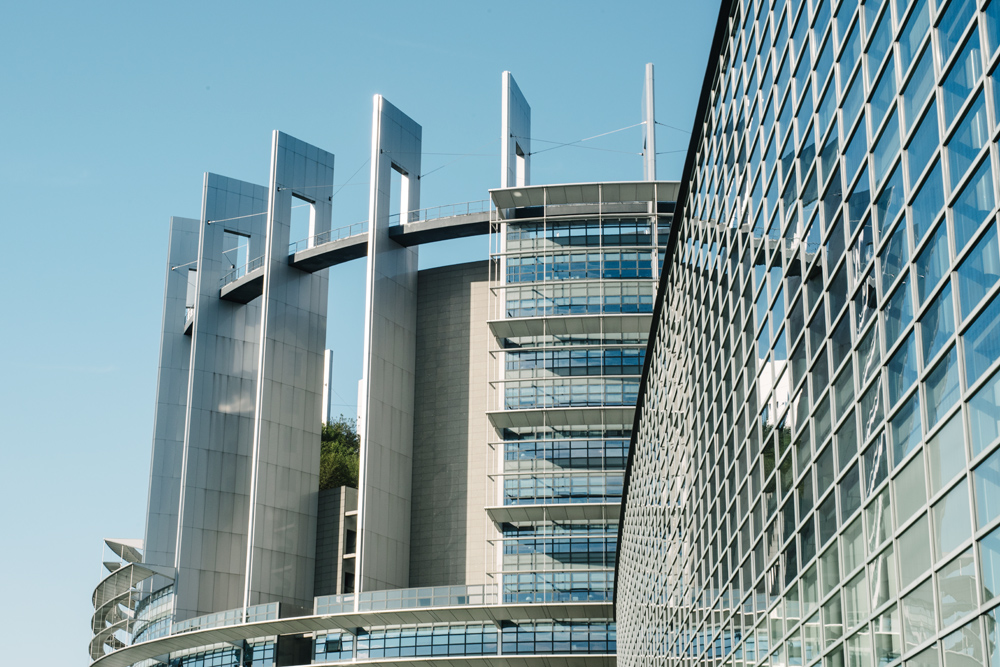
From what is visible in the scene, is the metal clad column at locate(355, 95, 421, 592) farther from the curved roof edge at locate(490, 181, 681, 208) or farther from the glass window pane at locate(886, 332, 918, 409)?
the glass window pane at locate(886, 332, 918, 409)

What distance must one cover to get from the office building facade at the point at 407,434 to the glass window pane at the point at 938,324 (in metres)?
49.4

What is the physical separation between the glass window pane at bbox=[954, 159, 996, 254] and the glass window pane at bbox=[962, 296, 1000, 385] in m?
0.70

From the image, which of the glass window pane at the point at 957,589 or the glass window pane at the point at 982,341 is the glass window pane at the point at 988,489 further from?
the glass window pane at the point at 982,341

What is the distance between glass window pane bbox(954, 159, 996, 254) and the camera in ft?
33.4

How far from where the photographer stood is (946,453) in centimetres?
1107

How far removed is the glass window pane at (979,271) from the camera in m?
10.1

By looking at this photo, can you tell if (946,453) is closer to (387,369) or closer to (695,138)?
(695,138)

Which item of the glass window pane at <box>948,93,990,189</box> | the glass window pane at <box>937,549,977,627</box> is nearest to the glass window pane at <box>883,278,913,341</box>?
the glass window pane at <box>948,93,990,189</box>

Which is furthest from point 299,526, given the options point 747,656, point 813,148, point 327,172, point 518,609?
point 813,148

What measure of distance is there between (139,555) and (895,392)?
7846 cm

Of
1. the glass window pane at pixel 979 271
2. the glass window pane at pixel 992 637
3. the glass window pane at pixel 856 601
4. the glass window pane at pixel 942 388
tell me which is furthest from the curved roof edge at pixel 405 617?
the glass window pane at pixel 979 271

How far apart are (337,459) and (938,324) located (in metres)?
86.1

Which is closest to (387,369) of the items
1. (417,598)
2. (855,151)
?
(417,598)

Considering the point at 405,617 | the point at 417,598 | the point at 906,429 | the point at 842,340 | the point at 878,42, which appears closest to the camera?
the point at 906,429
